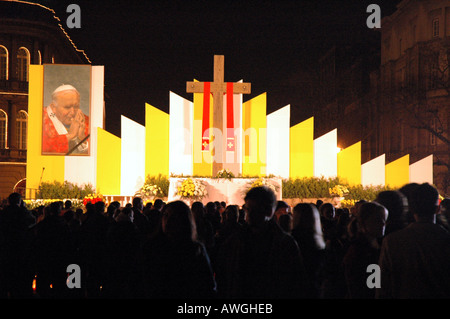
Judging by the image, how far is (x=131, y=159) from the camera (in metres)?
22.5

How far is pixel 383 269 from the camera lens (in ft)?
12.2

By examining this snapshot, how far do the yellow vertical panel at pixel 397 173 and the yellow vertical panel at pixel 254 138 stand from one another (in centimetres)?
530

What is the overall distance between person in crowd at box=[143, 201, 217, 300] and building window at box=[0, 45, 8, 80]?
3620cm

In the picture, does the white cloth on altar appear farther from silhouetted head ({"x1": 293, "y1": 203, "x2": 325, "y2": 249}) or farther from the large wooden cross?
silhouetted head ({"x1": 293, "y1": 203, "x2": 325, "y2": 249})

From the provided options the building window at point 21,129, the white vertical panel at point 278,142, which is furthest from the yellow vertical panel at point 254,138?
the building window at point 21,129

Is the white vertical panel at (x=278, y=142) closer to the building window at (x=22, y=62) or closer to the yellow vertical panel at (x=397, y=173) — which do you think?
the yellow vertical panel at (x=397, y=173)

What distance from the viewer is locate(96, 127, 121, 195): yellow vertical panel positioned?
2231cm

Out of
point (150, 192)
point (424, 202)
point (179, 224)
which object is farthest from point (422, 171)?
point (179, 224)

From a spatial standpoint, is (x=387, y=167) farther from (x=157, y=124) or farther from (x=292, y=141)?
(x=157, y=124)

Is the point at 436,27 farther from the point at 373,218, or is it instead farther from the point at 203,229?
the point at 373,218

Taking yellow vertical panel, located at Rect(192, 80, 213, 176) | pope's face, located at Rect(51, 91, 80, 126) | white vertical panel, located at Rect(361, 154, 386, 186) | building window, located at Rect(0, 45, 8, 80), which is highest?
building window, located at Rect(0, 45, 8, 80)

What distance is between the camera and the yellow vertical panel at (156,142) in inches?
894

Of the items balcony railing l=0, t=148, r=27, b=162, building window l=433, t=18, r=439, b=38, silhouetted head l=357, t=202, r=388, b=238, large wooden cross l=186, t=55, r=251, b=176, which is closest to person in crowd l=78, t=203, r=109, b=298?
silhouetted head l=357, t=202, r=388, b=238

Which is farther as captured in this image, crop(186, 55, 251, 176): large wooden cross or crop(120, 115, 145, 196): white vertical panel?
crop(120, 115, 145, 196): white vertical panel
